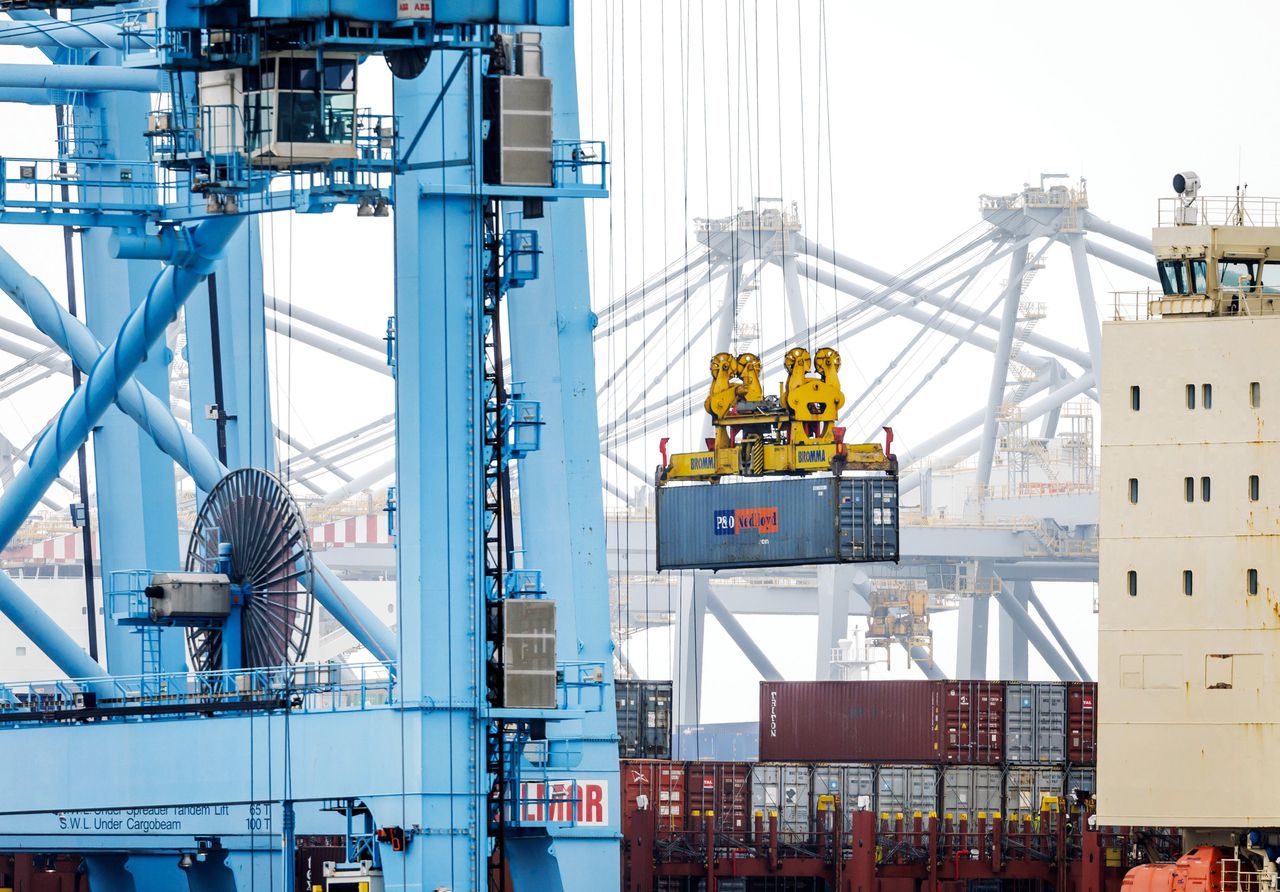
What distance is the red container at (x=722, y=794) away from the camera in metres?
54.4

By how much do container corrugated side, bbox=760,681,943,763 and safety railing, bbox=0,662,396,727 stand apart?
55.3ft

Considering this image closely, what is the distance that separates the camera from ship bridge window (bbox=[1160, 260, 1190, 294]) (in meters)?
47.1

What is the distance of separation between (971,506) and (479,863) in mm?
94825

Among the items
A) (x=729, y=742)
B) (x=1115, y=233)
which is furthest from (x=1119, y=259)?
(x=729, y=742)

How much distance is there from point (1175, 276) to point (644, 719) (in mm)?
18404

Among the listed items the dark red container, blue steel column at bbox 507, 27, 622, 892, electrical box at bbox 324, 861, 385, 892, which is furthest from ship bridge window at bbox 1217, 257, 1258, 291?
electrical box at bbox 324, 861, 385, 892

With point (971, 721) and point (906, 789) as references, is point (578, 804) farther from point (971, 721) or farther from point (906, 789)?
point (971, 721)

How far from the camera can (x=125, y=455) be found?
4619cm

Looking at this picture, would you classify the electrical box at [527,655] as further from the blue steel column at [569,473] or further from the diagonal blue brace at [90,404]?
the diagonal blue brace at [90,404]

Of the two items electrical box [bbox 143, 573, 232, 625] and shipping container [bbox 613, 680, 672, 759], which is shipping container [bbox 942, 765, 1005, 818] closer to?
shipping container [bbox 613, 680, 672, 759]

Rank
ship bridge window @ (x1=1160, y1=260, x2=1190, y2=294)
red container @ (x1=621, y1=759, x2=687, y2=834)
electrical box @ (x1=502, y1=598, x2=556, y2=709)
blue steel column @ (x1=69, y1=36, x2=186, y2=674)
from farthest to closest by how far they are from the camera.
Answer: red container @ (x1=621, y1=759, x2=687, y2=834) < ship bridge window @ (x1=1160, y1=260, x2=1190, y2=294) < blue steel column @ (x1=69, y1=36, x2=186, y2=674) < electrical box @ (x1=502, y1=598, x2=556, y2=709)

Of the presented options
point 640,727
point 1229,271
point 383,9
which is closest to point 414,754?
point 383,9

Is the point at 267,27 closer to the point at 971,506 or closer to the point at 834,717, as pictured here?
the point at 834,717

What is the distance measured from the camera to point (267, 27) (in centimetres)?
3400
